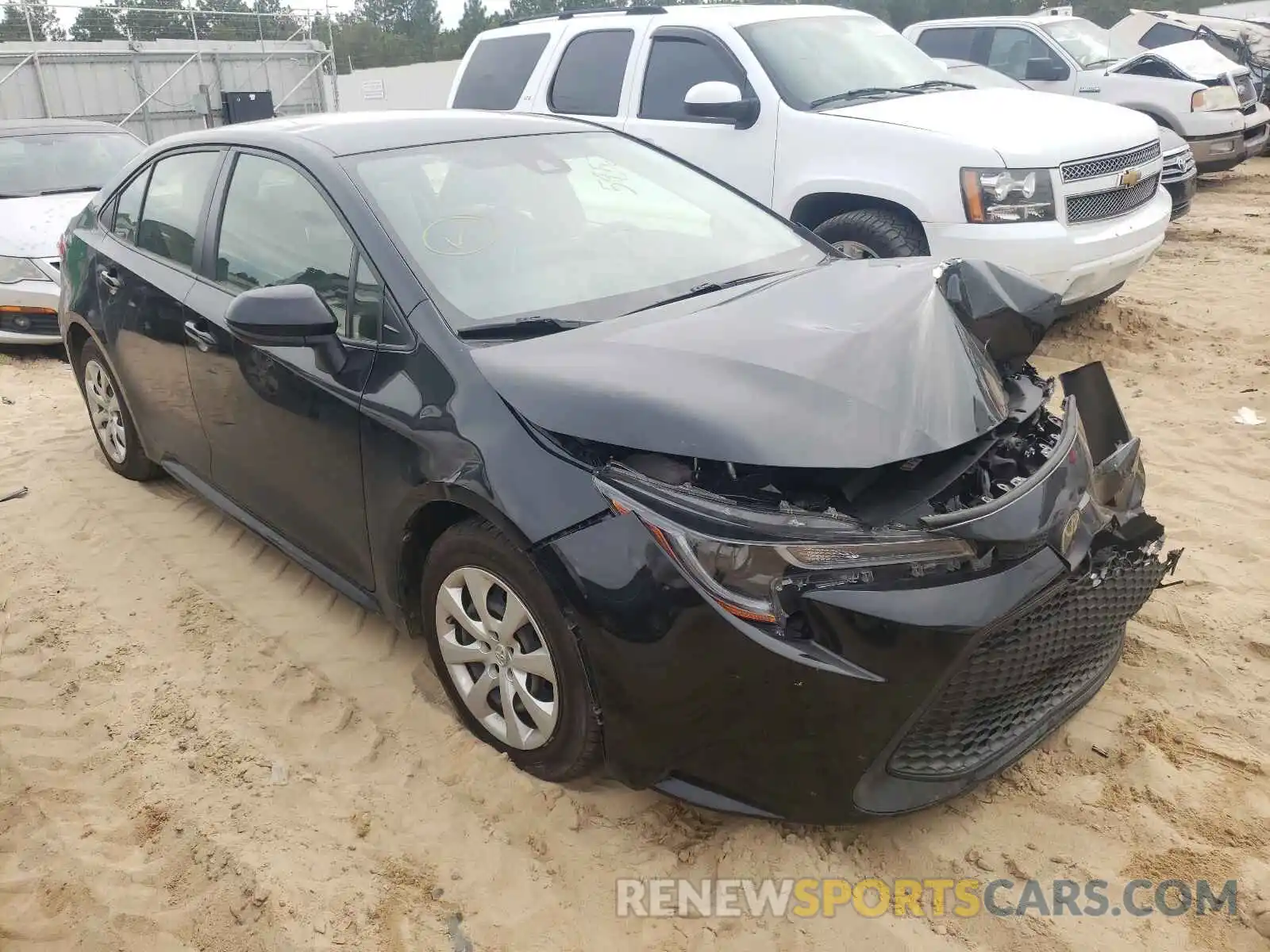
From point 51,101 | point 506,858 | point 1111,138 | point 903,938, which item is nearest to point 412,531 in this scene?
point 506,858

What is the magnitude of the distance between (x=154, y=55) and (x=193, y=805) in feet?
67.3

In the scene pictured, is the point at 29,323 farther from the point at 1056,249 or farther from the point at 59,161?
the point at 1056,249

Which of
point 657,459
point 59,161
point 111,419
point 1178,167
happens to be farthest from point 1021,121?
point 59,161

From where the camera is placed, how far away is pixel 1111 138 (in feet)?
17.9

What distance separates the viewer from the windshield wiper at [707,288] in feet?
9.43

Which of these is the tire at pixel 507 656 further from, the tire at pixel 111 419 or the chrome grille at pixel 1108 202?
the chrome grille at pixel 1108 202

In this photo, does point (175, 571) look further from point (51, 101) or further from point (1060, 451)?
point (51, 101)

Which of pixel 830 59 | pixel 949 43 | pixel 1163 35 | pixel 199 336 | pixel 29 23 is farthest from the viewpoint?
pixel 29 23

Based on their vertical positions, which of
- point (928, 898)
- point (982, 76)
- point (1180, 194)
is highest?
point (982, 76)

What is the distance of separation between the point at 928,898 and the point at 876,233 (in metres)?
3.92

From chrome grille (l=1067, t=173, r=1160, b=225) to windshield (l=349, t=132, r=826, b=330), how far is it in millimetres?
2481

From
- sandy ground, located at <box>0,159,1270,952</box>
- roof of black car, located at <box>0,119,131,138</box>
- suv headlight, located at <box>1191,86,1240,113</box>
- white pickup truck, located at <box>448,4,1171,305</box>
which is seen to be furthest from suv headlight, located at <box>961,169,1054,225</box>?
roof of black car, located at <box>0,119,131,138</box>

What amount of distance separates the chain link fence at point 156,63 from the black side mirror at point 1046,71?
15665 millimetres

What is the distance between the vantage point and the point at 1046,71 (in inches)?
408
